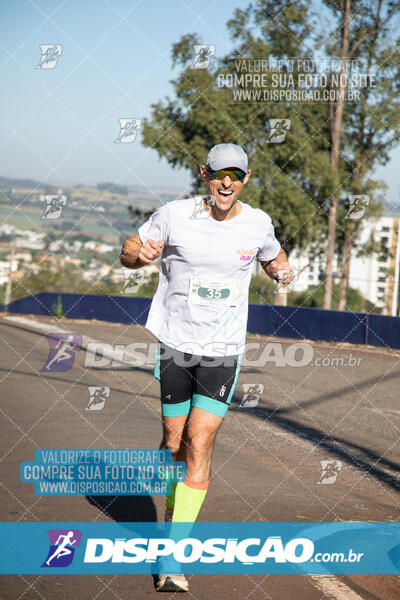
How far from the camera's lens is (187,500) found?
4090 millimetres

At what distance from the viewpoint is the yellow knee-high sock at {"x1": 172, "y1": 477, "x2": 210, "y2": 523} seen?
13.3 ft

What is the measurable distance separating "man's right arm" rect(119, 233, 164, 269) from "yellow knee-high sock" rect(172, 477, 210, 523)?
1.18 m

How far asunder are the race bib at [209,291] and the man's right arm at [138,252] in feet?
0.93

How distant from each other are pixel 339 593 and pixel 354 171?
3438 cm

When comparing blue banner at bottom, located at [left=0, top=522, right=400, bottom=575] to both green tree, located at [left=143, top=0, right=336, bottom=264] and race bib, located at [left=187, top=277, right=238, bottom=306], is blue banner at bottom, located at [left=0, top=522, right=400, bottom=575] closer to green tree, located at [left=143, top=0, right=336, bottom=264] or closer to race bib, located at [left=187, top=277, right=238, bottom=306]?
race bib, located at [left=187, top=277, right=238, bottom=306]

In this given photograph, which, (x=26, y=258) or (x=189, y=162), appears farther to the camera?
(x=26, y=258)

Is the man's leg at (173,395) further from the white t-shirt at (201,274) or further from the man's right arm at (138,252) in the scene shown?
the man's right arm at (138,252)

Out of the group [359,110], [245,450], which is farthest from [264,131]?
[245,450]

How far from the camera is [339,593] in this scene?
12.6 ft

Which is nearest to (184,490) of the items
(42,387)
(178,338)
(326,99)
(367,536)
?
(178,338)

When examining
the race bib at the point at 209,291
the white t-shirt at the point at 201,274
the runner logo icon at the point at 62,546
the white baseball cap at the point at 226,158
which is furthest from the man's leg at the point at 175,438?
the white baseball cap at the point at 226,158

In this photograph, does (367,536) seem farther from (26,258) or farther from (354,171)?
(26,258)

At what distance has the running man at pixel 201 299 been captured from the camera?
4.12 meters

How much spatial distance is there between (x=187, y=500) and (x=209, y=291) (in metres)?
1.10
